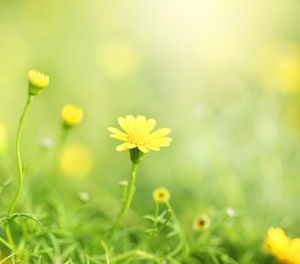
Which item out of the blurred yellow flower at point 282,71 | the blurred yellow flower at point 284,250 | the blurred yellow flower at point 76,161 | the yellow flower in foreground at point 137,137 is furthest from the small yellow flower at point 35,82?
the blurred yellow flower at point 282,71

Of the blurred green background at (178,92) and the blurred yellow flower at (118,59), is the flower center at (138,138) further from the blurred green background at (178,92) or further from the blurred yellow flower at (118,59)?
the blurred yellow flower at (118,59)

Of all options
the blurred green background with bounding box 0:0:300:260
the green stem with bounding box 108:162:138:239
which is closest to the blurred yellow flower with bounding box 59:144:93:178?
the blurred green background with bounding box 0:0:300:260

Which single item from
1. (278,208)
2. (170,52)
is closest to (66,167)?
(278,208)

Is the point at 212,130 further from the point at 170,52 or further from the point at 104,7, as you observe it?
the point at 104,7

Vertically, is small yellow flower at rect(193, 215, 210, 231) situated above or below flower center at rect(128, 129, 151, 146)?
below

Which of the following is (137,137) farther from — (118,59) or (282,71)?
(118,59)

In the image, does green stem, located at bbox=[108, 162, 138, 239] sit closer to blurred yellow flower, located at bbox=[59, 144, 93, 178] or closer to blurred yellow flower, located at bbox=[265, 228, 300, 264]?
blurred yellow flower, located at bbox=[265, 228, 300, 264]

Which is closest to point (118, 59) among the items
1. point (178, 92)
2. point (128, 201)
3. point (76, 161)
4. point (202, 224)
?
point (178, 92)
